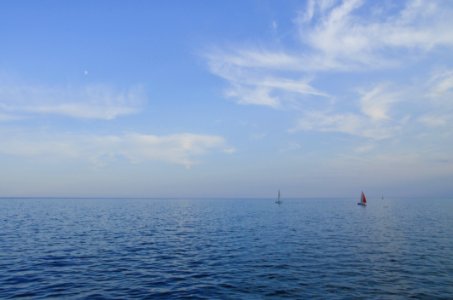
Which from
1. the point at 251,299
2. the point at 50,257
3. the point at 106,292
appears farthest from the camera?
the point at 50,257

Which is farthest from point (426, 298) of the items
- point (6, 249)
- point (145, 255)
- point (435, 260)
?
point (6, 249)

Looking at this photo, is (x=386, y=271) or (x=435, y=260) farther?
(x=435, y=260)

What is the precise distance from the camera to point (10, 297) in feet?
78.8

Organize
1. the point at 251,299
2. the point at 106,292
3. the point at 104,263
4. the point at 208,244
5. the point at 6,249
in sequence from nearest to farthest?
1. the point at 251,299
2. the point at 106,292
3. the point at 104,263
4. the point at 6,249
5. the point at 208,244

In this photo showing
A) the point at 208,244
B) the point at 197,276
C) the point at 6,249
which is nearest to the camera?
the point at 197,276

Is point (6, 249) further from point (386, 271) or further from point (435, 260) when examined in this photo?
point (435, 260)

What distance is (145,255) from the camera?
40.2 m

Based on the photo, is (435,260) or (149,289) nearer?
(149,289)

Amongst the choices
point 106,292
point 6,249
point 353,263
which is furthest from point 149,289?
point 6,249

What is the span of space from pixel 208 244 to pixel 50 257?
20.6 metres

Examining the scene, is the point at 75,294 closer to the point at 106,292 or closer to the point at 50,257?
the point at 106,292

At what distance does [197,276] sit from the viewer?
100.0ft

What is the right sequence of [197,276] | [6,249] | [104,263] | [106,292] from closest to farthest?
1. [106,292]
2. [197,276]
3. [104,263]
4. [6,249]

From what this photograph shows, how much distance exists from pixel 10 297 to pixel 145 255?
1727 centimetres
